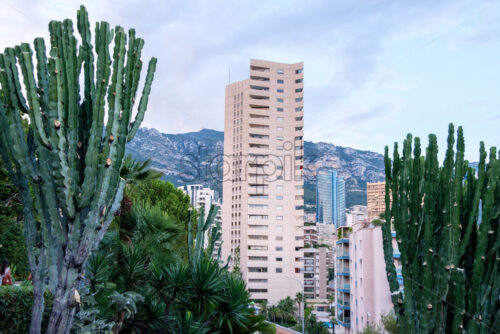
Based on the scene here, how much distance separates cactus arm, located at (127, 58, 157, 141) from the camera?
19.4 ft

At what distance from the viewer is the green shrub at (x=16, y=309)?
5.20 meters

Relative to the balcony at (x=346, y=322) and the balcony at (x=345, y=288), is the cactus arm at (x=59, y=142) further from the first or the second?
the balcony at (x=346, y=322)

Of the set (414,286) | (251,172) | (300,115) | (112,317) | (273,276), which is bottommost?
(273,276)

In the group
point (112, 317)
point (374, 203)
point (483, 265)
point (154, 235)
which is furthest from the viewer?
point (374, 203)

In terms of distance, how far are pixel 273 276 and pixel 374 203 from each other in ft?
281

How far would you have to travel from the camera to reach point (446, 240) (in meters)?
5.09

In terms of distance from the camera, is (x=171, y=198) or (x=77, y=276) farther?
(x=171, y=198)

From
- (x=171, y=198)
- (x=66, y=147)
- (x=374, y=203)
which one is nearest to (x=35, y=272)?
(x=66, y=147)

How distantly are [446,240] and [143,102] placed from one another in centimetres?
460

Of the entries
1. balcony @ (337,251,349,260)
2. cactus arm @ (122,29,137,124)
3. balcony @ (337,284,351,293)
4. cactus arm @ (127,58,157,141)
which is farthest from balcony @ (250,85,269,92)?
cactus arm @ (122,29,137,124)

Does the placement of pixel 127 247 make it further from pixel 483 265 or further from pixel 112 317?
pixel 483 265

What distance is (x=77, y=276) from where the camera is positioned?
4996mm

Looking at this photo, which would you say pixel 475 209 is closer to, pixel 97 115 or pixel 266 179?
pixel 97 115

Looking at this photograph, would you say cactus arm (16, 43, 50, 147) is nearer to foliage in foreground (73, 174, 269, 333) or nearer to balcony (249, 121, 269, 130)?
foliage in foreground (73, 174, 269, 333)
